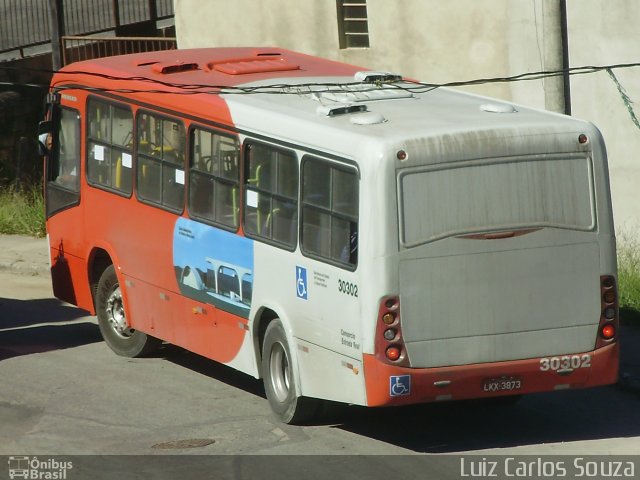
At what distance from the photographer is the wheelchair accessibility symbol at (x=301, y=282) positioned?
1177cm

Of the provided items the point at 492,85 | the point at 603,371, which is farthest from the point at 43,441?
the point at 492,85

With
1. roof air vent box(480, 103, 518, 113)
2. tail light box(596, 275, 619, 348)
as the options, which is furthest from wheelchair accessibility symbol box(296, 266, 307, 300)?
tail light box(596, 275, 619, 348)

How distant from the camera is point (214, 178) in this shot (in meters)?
13.2

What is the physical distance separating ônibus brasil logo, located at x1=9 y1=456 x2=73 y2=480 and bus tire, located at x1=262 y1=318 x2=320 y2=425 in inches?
78.0

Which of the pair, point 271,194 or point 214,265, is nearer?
point 271,194

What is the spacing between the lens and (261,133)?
12359mm

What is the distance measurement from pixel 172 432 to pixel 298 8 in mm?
11005

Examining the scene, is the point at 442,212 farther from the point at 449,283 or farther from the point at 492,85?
the point at 492,85

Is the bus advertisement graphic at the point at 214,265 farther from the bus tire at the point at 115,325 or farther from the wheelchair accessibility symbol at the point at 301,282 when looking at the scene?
the bus tire at the point at 115,325

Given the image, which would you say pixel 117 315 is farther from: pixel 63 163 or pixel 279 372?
pixel 279 372

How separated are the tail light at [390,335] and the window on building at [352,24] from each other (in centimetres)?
1085

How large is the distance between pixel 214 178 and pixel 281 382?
80.3 inches

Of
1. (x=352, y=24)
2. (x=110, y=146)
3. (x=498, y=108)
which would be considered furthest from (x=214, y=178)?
(x=352, y=24)

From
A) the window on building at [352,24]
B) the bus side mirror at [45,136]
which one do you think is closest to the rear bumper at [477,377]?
the bus side mirror at [45,136]
